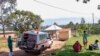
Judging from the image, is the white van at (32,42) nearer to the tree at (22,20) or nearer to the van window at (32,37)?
the van window at (32,37)

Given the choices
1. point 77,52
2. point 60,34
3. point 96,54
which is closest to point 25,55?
point 77,52

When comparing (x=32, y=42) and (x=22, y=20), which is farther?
(x=22, y=20)

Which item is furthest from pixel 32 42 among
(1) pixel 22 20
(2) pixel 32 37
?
(1) pixel 22 20

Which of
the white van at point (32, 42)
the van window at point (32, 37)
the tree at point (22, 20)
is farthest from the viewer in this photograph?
the tree at point (22, 20)

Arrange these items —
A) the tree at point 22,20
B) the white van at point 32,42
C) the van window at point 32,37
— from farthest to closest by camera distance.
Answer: the tree at point 22,20
the van window at point 32,37
the white van at point 32,42

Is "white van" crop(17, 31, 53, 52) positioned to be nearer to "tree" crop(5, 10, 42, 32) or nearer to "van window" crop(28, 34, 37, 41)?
"van window" crop(28, 34, 37, 41)

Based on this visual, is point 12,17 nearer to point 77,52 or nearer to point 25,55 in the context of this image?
point 25,55

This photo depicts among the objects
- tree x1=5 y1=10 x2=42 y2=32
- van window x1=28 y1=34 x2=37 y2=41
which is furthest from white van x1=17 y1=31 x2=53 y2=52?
tree x1=5 y1=10 x2=42 y2=32

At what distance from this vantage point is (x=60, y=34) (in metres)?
41.4

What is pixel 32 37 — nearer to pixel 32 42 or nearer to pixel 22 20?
pixel 32 42

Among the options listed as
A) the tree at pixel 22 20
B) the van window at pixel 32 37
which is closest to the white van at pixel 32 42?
the van window at pixel 32 37

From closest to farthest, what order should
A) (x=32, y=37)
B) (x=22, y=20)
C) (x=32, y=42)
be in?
(x=32, y=42)
(x=32, y=37)
(x=22, y=20)

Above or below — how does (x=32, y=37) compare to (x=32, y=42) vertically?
above

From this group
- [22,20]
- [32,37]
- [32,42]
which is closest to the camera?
[32,42]
